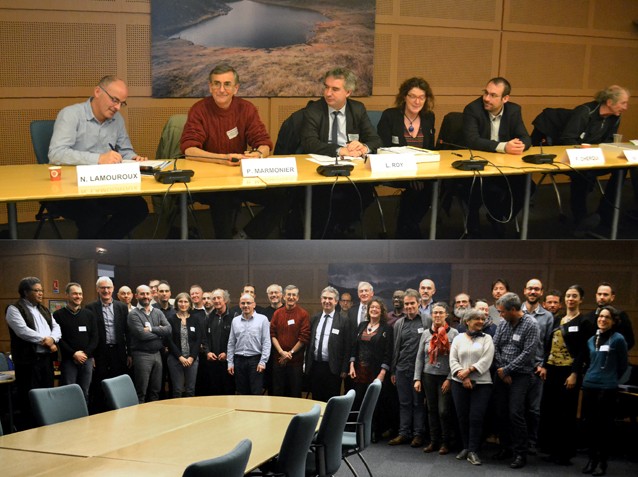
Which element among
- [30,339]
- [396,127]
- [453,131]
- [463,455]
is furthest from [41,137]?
[463,455]

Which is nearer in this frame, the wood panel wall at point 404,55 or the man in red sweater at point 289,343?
the man in red sweater at point 289,343

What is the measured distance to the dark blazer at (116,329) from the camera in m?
5.22

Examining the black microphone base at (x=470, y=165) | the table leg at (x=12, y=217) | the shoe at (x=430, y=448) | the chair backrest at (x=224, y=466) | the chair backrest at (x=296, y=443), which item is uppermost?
the black microphone base at (x=470, y=165)

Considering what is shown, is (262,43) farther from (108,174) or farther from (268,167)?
(108,174)

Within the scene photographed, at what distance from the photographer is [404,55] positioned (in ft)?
25.8

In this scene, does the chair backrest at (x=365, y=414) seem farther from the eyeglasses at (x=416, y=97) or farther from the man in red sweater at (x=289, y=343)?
the eyeglasses at (x=416, y=97)

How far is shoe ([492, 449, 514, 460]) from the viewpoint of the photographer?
5.04 metres

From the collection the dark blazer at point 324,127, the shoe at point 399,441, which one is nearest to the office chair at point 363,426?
the shoe at point 399,441

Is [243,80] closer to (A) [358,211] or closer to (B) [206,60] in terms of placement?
(B) [206,60]

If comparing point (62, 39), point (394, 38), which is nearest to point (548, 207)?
point (394, 38)

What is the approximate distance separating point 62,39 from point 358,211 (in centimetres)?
304

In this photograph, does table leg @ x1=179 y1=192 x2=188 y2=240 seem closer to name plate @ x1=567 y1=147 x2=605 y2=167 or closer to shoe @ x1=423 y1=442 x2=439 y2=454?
shoe @ x1=423 y1=442 x2=439 y2=454

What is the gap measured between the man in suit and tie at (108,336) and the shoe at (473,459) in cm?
230

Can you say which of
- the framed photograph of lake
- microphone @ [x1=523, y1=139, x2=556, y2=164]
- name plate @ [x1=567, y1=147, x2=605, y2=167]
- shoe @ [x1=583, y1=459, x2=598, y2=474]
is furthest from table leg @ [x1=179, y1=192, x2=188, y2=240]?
shoe @ [x1=583, y1=459, x2=598, y2=474]
